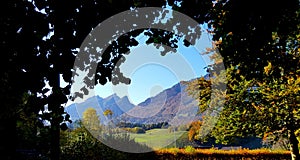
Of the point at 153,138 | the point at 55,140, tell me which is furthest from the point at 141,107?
the point at 153,138

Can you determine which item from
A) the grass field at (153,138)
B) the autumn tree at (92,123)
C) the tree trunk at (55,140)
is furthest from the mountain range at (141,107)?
the grass field at (153,138)

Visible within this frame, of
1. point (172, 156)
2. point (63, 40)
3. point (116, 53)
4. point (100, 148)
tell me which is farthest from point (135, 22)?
point (172, 156)

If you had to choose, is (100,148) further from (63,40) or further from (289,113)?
(63,40)

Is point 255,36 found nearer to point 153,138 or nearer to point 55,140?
point 55,140

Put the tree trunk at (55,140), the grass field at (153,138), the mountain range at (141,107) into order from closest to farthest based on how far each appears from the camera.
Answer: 1. the tree trunk at (55,140)
2. the mountain range at (141,107)
3. the grass field at (153,138)

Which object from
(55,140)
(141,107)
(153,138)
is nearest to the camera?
(55,140)

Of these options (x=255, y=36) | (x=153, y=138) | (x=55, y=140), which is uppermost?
(x=255, y=36)

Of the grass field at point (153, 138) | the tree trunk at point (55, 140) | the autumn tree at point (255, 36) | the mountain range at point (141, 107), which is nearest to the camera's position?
the tree trunk at point (55, 140)

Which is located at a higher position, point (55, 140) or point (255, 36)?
point (255, 36)

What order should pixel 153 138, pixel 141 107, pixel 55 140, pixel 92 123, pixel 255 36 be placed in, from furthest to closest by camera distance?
pixel 153 138 → pixel 92 123 → pixel 141 107 → pixel 255 36 → pixel 55 140

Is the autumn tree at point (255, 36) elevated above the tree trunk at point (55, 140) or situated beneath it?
elevated above

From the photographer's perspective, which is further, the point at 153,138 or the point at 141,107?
the point at 153,138

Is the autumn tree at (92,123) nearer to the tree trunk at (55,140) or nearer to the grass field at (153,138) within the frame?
the grass field at (153,138)

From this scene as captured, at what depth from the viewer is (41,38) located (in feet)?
13.2
